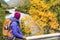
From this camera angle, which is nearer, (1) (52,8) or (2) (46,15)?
(2) (46,15)

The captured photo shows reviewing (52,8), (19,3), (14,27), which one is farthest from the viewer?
(19,3)

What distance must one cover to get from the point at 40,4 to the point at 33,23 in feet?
3.13

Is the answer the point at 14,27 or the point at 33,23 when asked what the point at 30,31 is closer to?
the point at 33,23

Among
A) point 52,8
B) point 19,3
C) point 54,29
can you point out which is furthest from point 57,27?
point 19,3

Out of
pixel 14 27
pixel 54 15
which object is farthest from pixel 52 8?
pixel 14 27

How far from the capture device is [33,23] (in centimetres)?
1274

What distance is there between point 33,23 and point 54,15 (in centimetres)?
103

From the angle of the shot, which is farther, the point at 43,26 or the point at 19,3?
the point at 19,3

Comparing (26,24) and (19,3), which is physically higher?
(19,3)

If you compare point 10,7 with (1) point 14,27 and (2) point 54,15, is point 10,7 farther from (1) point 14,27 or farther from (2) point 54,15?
(1) point 14,27

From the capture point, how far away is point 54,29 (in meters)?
12.7

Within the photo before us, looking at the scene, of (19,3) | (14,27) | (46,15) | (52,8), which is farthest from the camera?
(19,3)

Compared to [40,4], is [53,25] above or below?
below

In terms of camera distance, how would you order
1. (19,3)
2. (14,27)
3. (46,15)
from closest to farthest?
1. (14,27)
2. (46,15)
3. (19,3)
